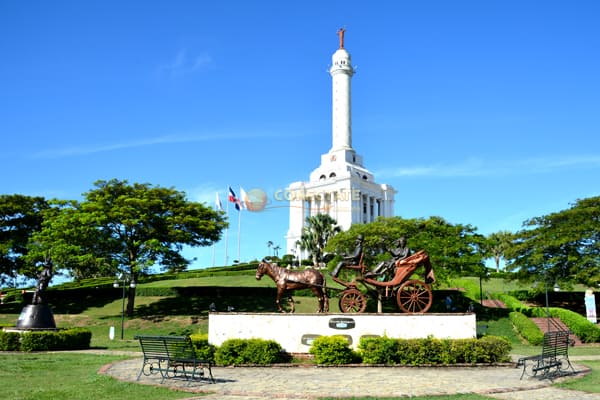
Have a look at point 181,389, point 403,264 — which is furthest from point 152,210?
point 181,389

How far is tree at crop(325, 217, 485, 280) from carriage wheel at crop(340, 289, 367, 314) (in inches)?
735

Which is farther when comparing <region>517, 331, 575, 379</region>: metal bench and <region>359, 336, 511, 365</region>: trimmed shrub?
<region>359, 336, 511, 365</region>: trimmed shrub

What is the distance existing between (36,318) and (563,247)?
38.3 meters

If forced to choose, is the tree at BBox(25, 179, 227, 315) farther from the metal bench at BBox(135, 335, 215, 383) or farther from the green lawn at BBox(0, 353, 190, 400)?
the metal bench at BBox(135, 335, 215, 383)

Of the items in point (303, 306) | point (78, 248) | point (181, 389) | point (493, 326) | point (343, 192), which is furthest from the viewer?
point (343, 192)

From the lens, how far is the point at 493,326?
36219 millimetres

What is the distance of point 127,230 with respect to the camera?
42406 millimetres

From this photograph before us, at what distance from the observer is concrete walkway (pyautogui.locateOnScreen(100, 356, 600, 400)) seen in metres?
13.0

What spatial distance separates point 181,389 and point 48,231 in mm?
32410

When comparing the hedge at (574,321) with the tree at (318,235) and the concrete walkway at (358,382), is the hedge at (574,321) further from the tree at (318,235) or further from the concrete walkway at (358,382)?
the tree at (318,235)

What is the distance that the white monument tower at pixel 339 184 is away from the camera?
313 ft

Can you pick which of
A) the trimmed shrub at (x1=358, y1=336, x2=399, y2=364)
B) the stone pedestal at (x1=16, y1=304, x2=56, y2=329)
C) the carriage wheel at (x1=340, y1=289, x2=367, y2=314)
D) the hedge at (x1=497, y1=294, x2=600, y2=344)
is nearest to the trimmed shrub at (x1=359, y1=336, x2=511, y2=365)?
the trimmed shrub at (x1=358, y1=336, x2=399, y2=364)

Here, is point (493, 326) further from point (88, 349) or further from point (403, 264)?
point (88, 349)

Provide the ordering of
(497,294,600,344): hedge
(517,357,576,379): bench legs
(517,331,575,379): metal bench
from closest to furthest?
1. (517,357,576,379): bench legs
2. (517,331,575,379): metal bench
3. (497,294,600,344): hedge
